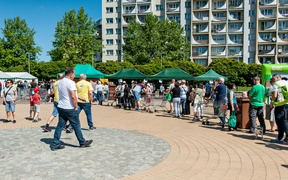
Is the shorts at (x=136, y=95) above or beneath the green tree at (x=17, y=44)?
beneath

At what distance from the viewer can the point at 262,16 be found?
2410 inches

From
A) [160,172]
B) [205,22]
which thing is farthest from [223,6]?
[160,172]

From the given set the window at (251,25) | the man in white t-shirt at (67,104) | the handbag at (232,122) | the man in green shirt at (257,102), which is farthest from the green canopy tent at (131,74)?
the window at (251,25)

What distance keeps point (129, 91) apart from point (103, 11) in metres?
62.6

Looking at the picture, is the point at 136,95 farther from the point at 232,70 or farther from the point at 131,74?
the point at 232,70

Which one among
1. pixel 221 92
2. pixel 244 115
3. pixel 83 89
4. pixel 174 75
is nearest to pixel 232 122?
pixel 244 115

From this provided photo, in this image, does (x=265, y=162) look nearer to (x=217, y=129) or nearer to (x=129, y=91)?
(x=217, y=129)

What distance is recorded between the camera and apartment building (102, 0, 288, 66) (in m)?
60.7

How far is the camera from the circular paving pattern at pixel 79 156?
5.07 m

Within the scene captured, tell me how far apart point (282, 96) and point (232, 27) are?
6041cm

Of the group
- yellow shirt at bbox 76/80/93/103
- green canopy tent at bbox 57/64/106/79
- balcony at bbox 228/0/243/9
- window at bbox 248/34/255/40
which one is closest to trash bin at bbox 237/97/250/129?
Result: yellow shirt at bbox 76/80/93/103

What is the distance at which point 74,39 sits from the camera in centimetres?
5725

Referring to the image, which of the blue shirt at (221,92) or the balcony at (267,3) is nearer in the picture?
the blue shirt at (221,92)

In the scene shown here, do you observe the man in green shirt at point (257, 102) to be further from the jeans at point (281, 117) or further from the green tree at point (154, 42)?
the green tree at point (154, 42)
